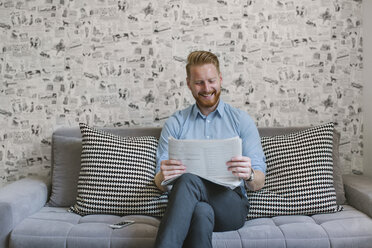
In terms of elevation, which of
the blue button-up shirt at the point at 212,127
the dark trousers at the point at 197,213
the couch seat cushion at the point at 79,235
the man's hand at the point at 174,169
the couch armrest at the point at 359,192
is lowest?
the couch seat cushion at the point at 79,235

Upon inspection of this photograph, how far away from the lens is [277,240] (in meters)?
1.64

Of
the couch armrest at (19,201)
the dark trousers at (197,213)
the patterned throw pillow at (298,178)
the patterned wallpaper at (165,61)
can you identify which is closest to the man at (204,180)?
the dark trousers at (197,213)

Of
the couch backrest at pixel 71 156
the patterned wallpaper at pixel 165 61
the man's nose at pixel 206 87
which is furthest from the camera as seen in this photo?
the patterned wallpaper at pixel 165 61

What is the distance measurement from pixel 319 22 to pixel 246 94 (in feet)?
2.19

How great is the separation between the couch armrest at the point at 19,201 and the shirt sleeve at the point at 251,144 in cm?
115

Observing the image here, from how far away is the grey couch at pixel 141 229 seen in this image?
1.63 m

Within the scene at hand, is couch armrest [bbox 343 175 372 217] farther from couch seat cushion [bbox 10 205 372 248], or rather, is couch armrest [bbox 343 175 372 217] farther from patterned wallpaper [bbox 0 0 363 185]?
patterned wallpaper [bbox 0 0 363 185]

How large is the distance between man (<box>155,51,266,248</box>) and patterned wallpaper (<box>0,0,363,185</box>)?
0.44 metres

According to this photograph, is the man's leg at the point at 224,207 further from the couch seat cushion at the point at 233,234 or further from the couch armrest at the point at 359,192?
the couch armrest at the point at 359,192

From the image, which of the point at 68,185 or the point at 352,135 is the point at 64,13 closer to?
the point at 68,185

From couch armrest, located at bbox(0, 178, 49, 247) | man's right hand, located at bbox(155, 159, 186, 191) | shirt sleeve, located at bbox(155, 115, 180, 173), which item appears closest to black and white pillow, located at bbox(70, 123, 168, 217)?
shirt sleeve, located at bbox(155, 115, 180, 173)

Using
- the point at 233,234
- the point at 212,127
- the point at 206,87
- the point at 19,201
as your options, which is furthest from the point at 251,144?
the point at 19,201

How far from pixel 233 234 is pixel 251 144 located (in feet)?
1.65

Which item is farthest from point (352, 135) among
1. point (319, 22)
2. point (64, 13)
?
point (64, 13)
